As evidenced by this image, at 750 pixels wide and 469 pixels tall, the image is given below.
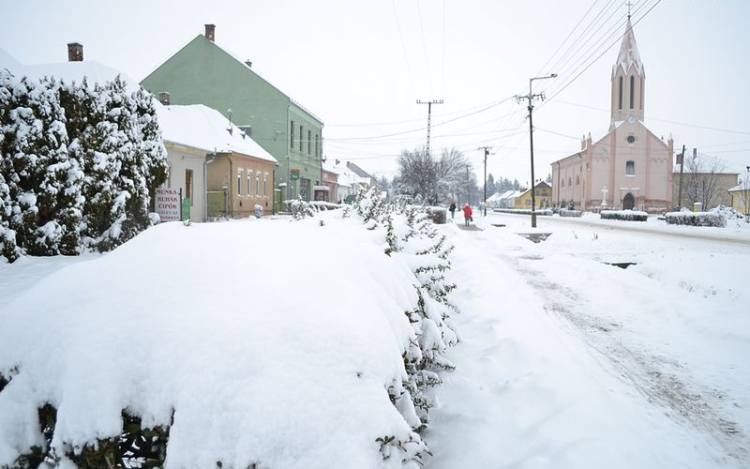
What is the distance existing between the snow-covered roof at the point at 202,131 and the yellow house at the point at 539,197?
3101 inches

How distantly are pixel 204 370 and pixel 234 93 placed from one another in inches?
1395

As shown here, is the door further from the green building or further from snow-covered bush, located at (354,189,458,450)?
snow-covered bush, located at (354,189,458,450)

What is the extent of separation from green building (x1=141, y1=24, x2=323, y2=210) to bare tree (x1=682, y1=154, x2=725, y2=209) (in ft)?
142

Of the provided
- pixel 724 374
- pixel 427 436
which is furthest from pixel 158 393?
pixel 724 374

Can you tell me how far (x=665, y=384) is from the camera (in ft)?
14.0

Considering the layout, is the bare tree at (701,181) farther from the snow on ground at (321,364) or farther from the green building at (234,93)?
the snow on ground at (321,364)

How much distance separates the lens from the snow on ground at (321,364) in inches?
69.5

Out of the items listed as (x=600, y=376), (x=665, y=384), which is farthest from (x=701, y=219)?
(x=600, y=376)

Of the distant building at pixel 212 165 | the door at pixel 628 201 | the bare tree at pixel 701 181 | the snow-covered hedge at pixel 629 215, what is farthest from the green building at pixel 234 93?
the door at pixel 628 201

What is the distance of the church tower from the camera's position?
207ft

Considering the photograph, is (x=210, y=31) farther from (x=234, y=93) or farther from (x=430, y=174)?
(x=430, y=174)

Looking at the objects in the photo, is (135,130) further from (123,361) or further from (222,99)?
(222,99)

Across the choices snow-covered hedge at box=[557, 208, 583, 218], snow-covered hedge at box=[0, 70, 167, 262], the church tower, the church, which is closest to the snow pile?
snow-covered hedge at box=[0, 70, 167, 262]

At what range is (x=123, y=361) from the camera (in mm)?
1868
